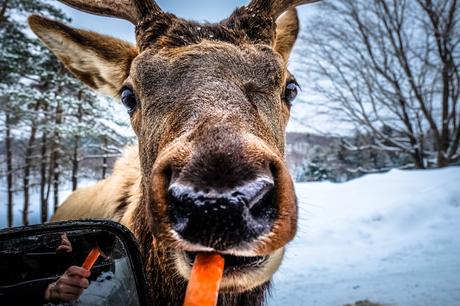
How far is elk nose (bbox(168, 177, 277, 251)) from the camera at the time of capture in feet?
3.84

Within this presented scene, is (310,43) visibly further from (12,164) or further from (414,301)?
(12,164)

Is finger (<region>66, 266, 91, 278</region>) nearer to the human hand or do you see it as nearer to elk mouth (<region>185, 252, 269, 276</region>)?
the human hand

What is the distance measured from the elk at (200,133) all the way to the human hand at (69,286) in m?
0.35

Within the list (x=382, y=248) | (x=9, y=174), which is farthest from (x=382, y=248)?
(x=9, y=174)

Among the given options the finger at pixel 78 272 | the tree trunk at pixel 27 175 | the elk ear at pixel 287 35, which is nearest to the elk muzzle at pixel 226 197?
the finger at pixel 78 272

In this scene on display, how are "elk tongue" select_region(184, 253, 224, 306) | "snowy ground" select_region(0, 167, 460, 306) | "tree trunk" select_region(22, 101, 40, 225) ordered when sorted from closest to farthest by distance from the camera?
"elk tongue" select_region(184, 253, 224, 306) → "snowy ground" select_region(0, 167, 460, 306) → "tree trunk" select_region(22, 101, 40, 225)

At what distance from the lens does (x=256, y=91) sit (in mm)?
2107

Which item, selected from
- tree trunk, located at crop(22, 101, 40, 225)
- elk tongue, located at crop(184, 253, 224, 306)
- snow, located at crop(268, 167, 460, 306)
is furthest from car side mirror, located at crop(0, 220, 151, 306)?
tree trunk, located at crop(22, 101, 40, 225)

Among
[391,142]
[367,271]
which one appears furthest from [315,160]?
[367,271]

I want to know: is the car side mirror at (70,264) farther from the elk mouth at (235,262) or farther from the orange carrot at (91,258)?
the elk mouth at (235,262)

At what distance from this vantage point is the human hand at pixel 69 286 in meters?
1.36

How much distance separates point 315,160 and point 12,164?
1213 inches

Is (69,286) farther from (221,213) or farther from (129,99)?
(129,99)

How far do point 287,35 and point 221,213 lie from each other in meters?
3.03
